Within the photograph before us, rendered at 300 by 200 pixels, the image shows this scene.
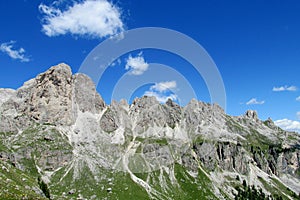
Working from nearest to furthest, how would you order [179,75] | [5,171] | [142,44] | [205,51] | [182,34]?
[205,51]
[182,34]
[142,44]
[179,75]
[5,171]

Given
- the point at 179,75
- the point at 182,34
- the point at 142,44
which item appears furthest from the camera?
the point at 179,75

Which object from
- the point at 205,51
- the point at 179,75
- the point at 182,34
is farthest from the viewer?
the point at 179,75

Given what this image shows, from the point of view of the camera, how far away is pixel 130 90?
82.3m

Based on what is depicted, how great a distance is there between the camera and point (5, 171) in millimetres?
147125

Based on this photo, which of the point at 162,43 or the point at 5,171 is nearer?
the point at 162,43

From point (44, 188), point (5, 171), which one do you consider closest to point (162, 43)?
point (5, 171)

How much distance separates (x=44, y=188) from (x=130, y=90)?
13291 centimetres

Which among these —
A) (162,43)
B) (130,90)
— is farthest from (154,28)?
(130,90)

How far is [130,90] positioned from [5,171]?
342 feet

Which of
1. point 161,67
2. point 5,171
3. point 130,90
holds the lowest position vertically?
point 5,171

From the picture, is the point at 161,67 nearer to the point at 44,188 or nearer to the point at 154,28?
the point at 154,28

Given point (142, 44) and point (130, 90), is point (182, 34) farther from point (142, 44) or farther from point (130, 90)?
point (130, 90)

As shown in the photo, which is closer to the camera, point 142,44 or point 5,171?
point 142,44

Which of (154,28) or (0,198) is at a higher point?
(154,28)
